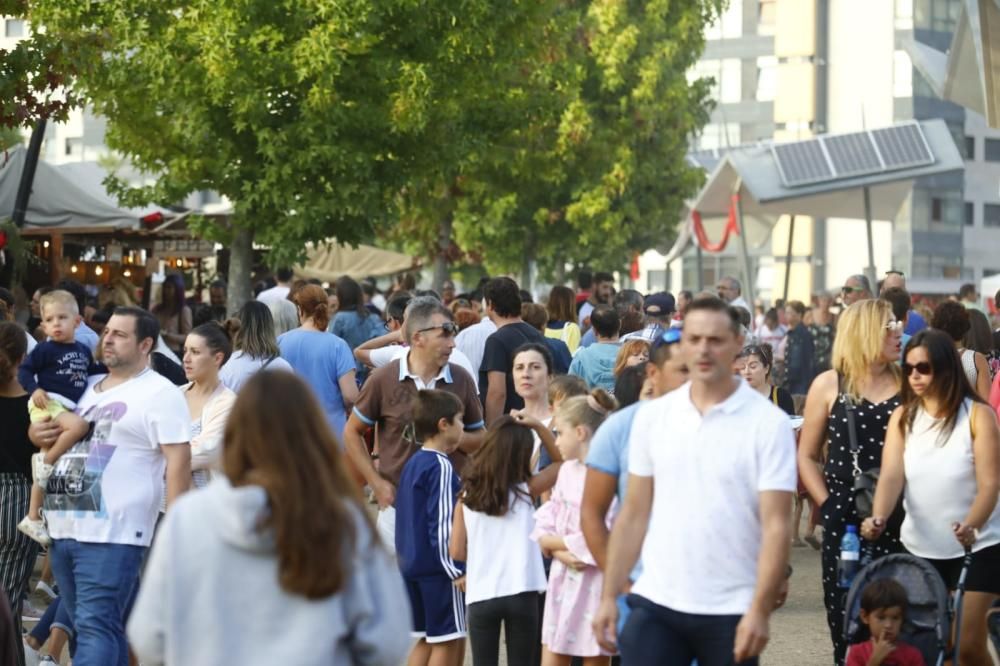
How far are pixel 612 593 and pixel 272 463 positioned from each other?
185 cm

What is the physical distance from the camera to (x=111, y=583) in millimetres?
7641

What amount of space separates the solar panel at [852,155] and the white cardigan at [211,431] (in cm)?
2370

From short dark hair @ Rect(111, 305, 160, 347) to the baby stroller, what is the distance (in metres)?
2.97

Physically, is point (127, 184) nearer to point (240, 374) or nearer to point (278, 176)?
point (278, 176)

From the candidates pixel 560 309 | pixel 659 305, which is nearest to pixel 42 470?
pixel 659 305

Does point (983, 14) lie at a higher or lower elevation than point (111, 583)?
higher

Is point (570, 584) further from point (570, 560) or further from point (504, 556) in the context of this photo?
point (504, 556)

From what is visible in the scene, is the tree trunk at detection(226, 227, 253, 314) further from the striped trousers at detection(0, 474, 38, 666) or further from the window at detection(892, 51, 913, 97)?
the window at detection(892, 51, 913, 97)

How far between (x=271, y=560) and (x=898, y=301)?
853cm

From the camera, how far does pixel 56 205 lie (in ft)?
66.4

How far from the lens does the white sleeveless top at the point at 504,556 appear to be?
7.62 m

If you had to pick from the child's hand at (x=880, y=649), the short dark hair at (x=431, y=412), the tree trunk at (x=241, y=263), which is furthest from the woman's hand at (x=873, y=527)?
the tree trunk at (x=241, y=263)

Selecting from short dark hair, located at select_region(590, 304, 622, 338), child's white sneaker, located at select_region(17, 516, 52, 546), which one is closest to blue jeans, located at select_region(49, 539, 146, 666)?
child's white sneaker, located at select_region(17, 516, 52, 546)

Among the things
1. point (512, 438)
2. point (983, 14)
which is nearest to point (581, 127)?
point (983, 14)
